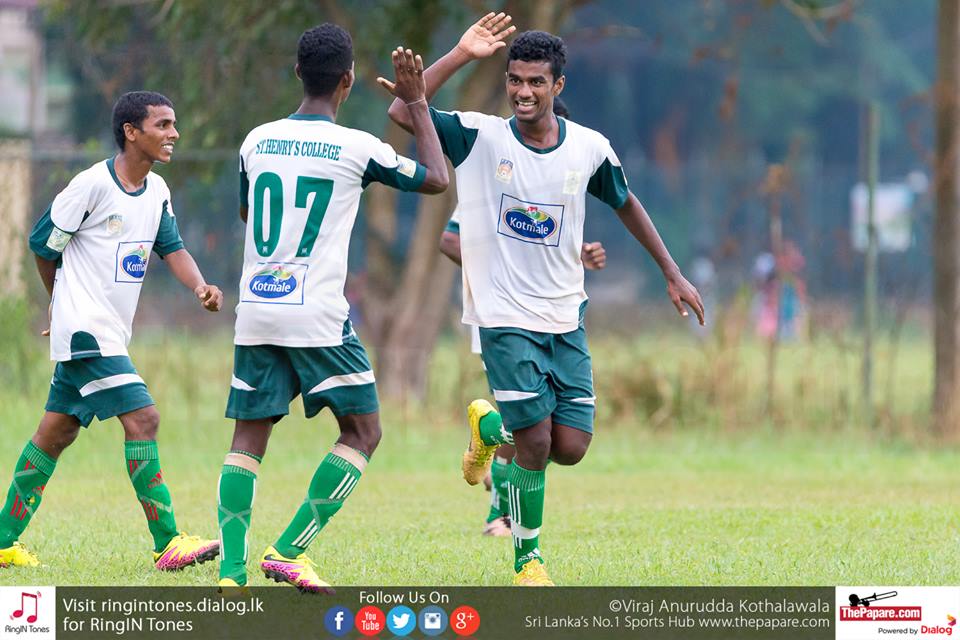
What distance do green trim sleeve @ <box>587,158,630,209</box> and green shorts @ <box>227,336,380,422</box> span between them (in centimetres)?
133

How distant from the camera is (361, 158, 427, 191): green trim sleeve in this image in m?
6.39

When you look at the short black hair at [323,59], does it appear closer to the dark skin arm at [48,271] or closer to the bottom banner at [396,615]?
the dark skin arm at [48,271]

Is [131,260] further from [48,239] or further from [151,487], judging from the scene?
[151,487]

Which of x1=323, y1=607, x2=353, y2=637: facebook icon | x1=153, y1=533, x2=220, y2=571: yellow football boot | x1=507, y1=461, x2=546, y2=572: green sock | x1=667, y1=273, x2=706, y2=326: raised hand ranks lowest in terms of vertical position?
x1=323, y1=607, x2=353, y2=637: facebook icon

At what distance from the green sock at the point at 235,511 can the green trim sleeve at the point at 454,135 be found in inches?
61.3

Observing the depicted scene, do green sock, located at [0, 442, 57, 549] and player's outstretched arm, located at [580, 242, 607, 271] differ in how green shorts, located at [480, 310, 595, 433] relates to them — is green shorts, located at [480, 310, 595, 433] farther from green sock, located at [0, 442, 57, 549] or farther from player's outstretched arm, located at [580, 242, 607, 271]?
green sock, located at [0, 442, 57, 549]

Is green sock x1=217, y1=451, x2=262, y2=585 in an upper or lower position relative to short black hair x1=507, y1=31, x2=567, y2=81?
lower

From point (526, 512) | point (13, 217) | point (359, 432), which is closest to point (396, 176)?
point (359, 432)

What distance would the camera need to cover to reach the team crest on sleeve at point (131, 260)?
23.9ft

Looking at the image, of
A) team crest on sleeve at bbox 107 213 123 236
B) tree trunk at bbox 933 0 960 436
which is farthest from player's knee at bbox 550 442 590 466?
tree trunk at bbox 933 0 960 436

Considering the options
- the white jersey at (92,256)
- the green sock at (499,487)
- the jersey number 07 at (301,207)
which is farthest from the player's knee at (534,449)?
the white jersey at (92,256)

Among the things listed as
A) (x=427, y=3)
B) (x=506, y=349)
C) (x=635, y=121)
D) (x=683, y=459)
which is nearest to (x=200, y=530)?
(x=506, y=349)

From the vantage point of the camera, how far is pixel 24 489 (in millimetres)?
7508

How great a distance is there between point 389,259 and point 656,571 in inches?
340
